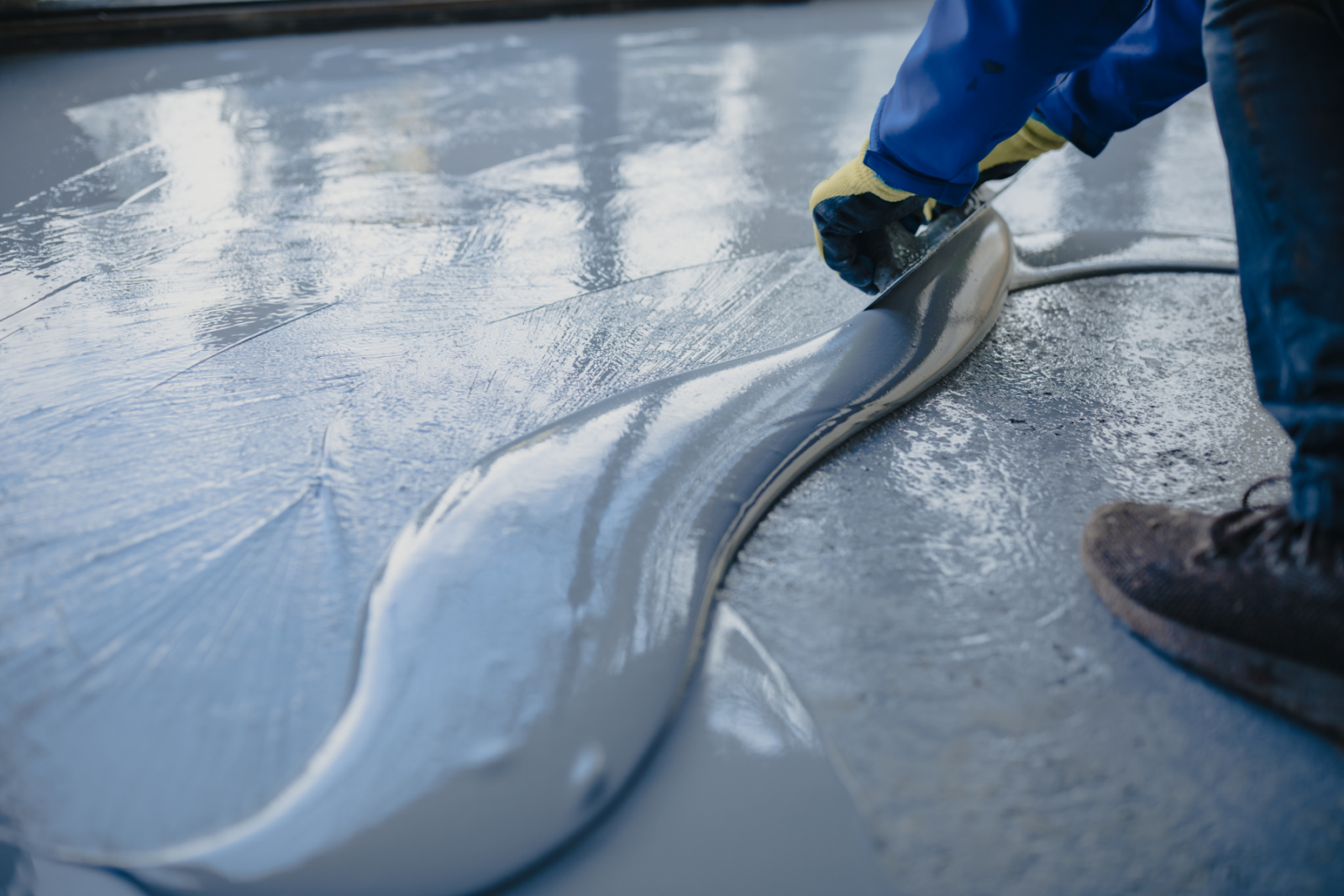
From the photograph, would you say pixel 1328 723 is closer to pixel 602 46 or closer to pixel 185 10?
pixel 602 46

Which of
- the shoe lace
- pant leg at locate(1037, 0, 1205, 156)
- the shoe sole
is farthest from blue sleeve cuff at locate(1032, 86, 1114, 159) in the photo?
the shoe sole

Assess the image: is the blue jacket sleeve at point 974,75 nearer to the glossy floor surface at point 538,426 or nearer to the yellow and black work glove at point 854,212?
the yellow and black work glove at point 854,212

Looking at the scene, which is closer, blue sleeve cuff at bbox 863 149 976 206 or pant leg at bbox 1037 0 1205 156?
blue sleeve cuff at bbox 863 149 976 206

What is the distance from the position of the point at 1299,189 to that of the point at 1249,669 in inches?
18.6

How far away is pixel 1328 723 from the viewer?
2.52 ft

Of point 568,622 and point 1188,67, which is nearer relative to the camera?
point 568,622

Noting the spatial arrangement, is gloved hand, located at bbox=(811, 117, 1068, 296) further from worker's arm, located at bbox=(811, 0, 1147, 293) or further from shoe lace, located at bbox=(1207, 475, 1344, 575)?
shoe lace, located at bbox=(1207, 475, 1344, 575)

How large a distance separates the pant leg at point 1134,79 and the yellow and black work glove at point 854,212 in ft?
1.20

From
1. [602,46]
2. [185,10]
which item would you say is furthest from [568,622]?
[185,10]

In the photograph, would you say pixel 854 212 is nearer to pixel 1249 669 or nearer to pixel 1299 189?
pixel 1299 189

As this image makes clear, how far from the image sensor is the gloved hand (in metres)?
1.28

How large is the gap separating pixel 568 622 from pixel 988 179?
1.25 metres

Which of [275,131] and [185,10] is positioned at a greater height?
[185,10]

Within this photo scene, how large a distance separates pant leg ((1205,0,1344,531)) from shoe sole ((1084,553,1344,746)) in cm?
15
